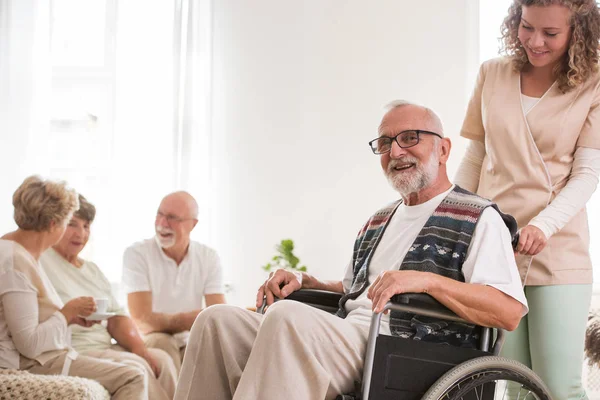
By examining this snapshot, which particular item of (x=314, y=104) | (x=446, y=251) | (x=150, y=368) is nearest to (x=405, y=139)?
(x=446, y=251)

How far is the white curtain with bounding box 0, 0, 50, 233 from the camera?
4.70 meters

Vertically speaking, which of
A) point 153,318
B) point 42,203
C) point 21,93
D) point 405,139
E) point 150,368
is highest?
point 21,93

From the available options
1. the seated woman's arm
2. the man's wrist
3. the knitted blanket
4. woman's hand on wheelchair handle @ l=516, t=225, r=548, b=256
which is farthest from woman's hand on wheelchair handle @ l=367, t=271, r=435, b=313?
the seated woman's arm

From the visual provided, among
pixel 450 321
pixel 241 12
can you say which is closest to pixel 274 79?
pixel 241 12

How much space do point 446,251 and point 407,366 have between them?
0.37 meters

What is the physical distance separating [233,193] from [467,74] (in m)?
1.65

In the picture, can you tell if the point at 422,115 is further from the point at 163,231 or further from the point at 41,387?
the point at 163,231

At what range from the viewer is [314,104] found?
4.73 metres

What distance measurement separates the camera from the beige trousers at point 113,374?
102 inches

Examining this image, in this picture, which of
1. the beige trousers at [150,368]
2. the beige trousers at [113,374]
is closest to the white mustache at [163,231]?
the beige trousers at [150,368]

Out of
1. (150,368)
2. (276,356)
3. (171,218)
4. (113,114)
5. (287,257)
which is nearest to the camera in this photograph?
(276,356)

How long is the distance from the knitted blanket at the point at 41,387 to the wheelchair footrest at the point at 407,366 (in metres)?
1.06

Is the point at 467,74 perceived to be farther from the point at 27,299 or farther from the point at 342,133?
the point at 27,299

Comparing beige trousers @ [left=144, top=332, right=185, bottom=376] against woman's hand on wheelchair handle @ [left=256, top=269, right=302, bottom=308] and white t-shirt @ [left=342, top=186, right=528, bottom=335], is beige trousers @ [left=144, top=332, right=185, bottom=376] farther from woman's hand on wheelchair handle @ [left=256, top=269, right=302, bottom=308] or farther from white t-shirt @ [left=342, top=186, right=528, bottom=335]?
white t-shirt @ [left=342, top=186, right=528, bottom=335]
